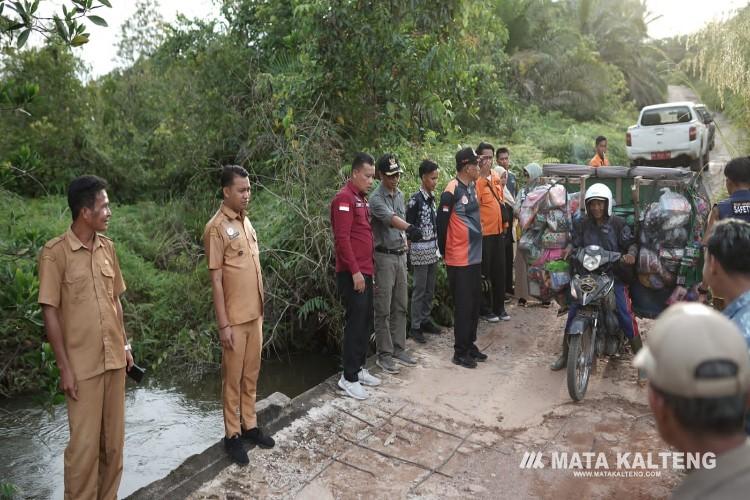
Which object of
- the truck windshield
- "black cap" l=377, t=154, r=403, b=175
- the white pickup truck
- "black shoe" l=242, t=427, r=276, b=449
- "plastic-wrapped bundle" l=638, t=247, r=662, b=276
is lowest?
"black shoe" l=242, t=427, r=276, b=449

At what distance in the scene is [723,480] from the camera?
4.51 feet

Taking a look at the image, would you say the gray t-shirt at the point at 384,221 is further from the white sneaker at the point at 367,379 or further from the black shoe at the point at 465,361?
the black shoe at the point at 465,361

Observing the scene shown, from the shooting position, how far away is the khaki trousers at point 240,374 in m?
4.28

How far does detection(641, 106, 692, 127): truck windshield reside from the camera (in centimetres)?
1555

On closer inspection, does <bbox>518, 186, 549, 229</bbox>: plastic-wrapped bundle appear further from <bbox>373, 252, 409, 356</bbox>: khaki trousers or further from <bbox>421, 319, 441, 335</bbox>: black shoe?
<bbox>421, 319, 441, 335</bbox>: black shoe

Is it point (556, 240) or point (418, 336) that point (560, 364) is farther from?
point (418, 336)

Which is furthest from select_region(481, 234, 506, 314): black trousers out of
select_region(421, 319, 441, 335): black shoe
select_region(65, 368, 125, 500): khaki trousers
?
select_region(65, 368, 125, 500): khaki trousers

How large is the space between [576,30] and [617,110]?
10.7 feet

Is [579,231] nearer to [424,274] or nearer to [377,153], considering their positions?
[424,274]

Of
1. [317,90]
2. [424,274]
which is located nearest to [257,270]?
[424,274]

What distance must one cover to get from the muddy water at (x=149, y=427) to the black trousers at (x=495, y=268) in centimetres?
201

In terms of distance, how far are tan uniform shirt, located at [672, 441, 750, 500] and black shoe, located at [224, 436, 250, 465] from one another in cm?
335

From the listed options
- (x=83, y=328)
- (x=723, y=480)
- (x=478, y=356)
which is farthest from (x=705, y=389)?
(x=478, y=356)
